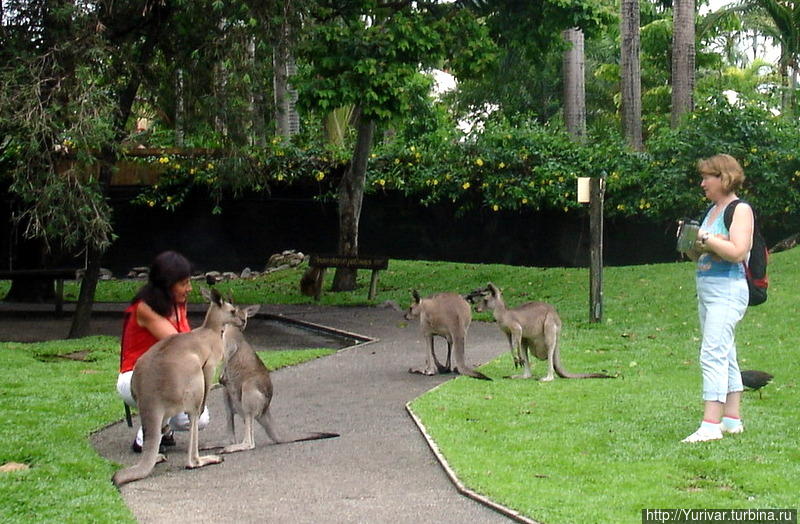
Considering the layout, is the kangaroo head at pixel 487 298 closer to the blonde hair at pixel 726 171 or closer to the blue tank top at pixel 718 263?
the blue tank top at pixel 718 263

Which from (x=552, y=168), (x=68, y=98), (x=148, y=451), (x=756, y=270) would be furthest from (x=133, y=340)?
(x=552, y=168)

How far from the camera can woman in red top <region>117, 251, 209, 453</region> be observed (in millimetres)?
8141

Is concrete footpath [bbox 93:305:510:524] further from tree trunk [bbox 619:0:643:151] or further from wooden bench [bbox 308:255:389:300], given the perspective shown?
tree trunk [bbox 619:0:643:151]

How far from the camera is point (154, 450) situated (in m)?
7.43

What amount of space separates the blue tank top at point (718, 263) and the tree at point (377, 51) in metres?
9.63

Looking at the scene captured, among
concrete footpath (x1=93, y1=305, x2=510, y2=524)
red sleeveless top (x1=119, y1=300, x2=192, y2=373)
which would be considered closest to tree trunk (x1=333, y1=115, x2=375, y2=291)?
concrete footpath (x1=93, y1=305, x2=510, y2=524)

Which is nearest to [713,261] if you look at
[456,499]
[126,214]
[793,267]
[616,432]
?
[616,432]

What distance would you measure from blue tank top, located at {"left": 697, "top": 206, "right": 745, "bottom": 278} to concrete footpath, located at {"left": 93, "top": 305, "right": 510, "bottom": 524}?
7.75 ft

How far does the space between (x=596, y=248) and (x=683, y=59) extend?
11216mm

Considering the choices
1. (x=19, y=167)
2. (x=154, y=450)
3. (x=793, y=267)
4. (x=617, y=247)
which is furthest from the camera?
(x=617, y=247)

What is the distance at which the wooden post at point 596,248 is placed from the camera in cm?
1631

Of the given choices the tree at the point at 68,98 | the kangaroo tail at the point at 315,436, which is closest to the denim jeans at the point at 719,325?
the kangaroo tail at the point at 315,436

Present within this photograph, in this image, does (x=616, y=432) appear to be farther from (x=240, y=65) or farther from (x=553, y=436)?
(x=240, y=65)

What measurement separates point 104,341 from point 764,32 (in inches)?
1254
